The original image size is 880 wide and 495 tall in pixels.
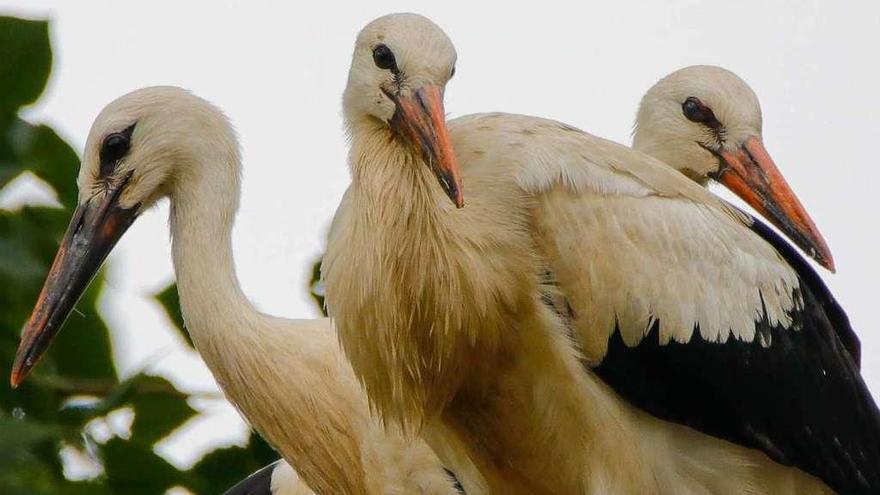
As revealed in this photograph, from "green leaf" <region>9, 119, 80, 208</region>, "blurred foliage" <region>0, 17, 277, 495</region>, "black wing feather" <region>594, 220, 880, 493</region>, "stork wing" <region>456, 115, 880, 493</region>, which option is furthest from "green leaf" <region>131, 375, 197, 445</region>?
"black wing feather" <region>594, 220, 880, 493</region>

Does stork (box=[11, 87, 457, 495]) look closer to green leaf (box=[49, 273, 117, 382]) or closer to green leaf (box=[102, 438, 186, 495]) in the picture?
green leaf (box=[49, 273, 117, 382])

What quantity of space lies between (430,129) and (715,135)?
2.08m

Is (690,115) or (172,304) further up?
(690,115)

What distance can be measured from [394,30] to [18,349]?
5.33 feet

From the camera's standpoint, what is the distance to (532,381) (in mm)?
6602

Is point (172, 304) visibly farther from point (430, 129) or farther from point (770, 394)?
point (770, 394)

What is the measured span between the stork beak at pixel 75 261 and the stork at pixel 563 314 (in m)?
0.90

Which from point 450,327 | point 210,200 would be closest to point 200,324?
point 210,200

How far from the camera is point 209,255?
7.25 meters

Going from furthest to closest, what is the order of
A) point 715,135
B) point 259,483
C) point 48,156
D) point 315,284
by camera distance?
point 715,135
point 259,483
point 315,284
point 48,156

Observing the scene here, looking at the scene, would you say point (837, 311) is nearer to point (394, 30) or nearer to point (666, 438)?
point (666, 438)

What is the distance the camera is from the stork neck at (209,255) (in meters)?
7.19

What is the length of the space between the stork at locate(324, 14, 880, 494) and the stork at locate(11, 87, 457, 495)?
533mm

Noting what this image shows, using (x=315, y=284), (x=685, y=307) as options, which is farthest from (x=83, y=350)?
(x=685, y=307)
